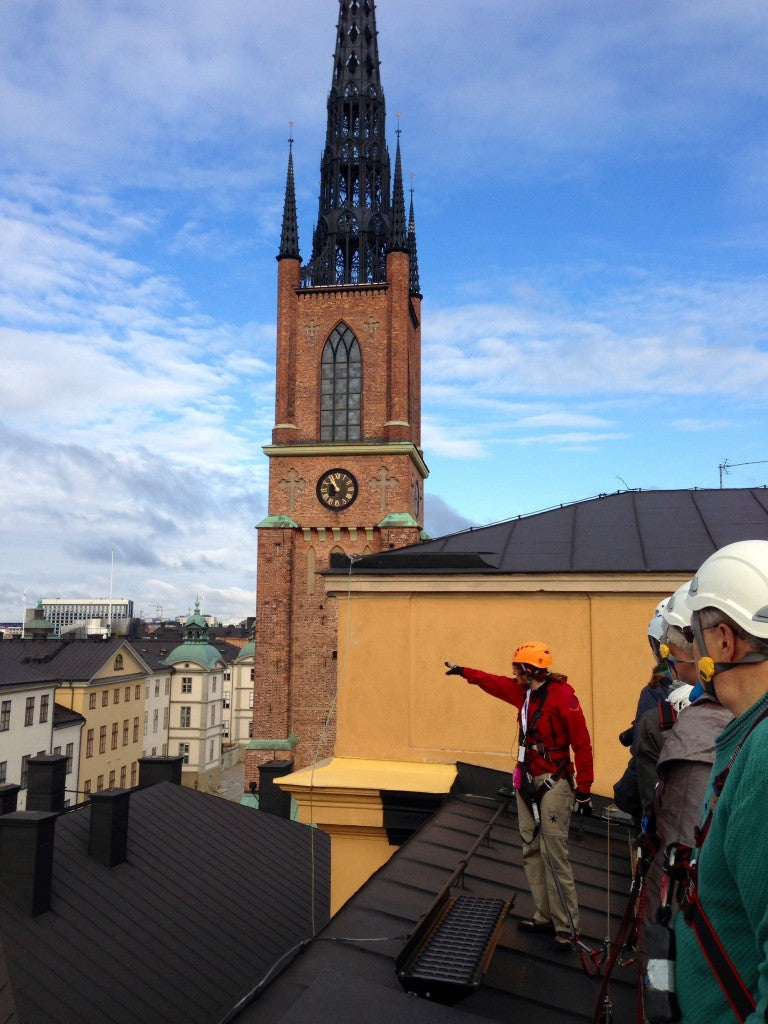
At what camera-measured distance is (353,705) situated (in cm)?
901

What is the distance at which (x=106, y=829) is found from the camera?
501 inches

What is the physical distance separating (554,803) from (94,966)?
827cm

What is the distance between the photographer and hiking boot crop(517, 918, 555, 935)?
474 cm

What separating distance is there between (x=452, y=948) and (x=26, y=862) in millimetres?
8706

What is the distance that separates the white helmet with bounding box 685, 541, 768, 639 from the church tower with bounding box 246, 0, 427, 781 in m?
27.8

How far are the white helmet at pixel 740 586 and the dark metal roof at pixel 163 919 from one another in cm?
566

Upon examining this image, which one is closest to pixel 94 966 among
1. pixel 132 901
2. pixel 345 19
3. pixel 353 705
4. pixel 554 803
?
pixel 132 901

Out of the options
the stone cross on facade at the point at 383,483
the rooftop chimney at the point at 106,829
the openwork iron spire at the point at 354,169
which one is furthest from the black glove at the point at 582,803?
the openwork iron spire at the point at 354,169

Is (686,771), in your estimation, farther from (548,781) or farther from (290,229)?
(290,229)

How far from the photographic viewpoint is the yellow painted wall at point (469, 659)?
859cm

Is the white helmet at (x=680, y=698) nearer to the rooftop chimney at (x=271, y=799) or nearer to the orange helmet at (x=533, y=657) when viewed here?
the orange helmet at (x=533, y=657)

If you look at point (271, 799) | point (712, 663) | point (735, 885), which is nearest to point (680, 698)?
point (712, 663)

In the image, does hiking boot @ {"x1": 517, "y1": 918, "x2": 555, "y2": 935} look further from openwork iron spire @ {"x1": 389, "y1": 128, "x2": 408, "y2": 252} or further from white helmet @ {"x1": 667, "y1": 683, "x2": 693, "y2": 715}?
openwork iron spire @ {"x1": 389, "y1": 128, "x2": 408, "y2": 252}

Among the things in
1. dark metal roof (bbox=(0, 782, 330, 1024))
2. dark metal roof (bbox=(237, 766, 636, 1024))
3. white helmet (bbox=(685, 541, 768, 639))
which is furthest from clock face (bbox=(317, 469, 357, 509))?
white helmet (bbox=(685, 541, 768, 639))
